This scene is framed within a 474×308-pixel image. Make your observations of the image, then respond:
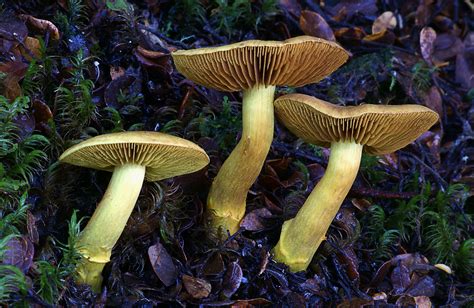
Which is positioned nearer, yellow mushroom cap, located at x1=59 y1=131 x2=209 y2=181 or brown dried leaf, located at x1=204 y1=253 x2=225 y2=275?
yellow mushroom cap, located at x1=59 y1=131 x2=209 y2=181

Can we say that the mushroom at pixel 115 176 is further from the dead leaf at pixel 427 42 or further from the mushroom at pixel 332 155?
the dead leaf at pixel 427 42

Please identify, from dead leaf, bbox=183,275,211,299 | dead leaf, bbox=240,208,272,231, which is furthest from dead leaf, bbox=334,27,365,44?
dead leaf, bbox=183,275,211,299

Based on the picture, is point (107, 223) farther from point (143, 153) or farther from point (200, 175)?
point (200, 175)

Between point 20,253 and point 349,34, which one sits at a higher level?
point 349,34

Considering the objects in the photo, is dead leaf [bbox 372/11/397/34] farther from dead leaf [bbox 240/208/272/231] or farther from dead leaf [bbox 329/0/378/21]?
dead leaf [bbox 240/208/272/231]

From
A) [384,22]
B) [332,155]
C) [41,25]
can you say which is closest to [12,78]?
[41,25]

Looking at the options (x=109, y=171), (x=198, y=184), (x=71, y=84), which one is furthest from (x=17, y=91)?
(x=198, y=184)

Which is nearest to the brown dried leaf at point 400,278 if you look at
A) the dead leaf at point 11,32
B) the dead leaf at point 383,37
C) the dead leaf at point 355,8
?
the dead leaf at point 383,37

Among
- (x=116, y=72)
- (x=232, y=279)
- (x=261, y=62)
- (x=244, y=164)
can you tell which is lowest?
(x=232, y=279)
